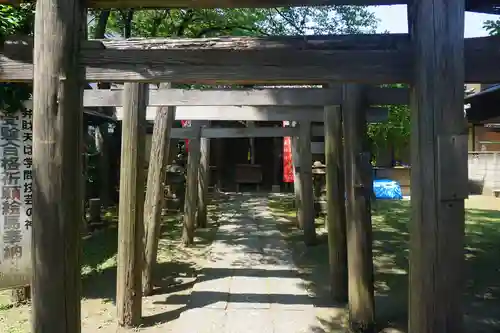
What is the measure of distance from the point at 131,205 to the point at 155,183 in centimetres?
121

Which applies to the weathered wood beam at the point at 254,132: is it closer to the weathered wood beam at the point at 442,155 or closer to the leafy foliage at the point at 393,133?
the leafy foliage at the point at 393,133

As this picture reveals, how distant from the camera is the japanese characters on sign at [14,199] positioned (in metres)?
4.80

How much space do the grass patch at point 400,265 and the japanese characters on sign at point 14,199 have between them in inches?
136

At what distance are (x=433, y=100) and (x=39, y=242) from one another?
2044mm

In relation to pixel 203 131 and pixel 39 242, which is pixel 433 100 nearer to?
pixel 39 242

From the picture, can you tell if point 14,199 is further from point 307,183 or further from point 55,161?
point 307,183

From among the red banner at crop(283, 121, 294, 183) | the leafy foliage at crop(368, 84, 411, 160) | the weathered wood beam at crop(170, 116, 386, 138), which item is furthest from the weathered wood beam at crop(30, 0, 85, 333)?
the leafy foliage at crop(368, 84, 411, 160)

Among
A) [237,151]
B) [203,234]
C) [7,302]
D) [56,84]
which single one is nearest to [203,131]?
[203,234]

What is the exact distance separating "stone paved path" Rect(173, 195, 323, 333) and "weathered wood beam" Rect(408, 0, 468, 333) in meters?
2.66

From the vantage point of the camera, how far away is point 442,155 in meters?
2.16

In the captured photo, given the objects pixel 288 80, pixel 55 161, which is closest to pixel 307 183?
pixel 288 80

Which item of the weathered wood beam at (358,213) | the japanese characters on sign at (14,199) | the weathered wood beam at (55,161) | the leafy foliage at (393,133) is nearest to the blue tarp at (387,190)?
the leafy foliage at (393,133)

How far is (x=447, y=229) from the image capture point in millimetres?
2193

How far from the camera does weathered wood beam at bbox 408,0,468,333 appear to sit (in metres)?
2.17
